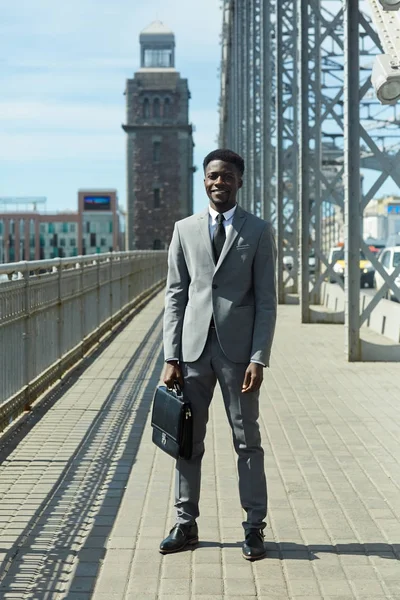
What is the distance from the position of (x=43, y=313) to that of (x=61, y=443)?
263 centimetres

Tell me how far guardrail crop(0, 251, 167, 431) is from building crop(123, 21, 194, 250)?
9166 centimetres

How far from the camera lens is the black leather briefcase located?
532 centimetres

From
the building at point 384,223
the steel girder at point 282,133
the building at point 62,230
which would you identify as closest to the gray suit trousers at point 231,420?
the steel girder at point 282,133

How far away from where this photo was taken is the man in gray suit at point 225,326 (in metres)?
5.30

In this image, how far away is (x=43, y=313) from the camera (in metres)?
10.6

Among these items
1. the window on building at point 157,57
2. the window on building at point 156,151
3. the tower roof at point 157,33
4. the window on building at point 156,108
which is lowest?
the window on building at point 156,151

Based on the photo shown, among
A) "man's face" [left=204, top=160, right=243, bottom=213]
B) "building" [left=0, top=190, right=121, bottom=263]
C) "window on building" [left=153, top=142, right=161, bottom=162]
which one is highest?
"window on building" [left=153, top=142, right=161, bottom=162]

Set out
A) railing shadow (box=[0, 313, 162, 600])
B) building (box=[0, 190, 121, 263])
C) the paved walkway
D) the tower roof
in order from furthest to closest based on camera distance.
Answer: building (box=[0, 190, 121, 263]) < the tower roof < railing shadow (box=[0, 313, 162, 600]) < the paved walkway

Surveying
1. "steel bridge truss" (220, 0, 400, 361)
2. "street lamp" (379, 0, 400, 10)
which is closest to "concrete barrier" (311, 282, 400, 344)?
"steel bridge truss" (220, 0, 400, 361)

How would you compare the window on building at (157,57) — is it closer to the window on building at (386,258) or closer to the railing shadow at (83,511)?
the window on building at (386,258)

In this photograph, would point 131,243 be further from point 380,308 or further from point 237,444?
point 237,444

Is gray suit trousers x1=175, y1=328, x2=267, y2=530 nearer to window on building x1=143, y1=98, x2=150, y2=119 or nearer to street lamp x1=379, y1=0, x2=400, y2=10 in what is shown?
street lamp x1=379, y1=0, x2=400, y2=10

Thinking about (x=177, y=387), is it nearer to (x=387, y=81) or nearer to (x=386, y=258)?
(x=387, y=81)

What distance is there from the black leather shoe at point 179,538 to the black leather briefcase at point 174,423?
34 centimetres
